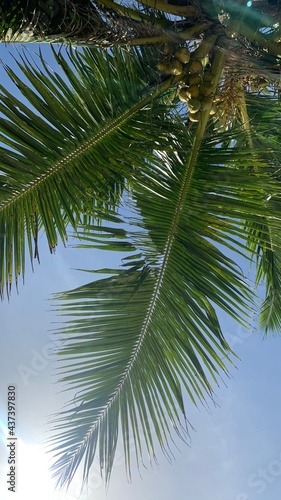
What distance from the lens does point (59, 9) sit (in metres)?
3.96

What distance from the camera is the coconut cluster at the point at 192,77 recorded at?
3.72 m

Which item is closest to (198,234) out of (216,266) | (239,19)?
(216,266)

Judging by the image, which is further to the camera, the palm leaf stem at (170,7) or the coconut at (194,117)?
the coconut at (194,117)

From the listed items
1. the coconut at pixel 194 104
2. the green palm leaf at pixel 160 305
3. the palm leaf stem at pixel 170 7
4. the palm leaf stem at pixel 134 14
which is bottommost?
the green palm leaf at pixel 160 305

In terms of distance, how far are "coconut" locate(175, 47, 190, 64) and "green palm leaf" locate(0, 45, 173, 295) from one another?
26 cm

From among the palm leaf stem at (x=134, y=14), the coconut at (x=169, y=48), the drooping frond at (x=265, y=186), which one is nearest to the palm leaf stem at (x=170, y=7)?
the palm leaf stem at (x=134, y=14)

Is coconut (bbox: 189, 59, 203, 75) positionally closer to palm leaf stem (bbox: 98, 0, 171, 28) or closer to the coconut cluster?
the coconut cluster

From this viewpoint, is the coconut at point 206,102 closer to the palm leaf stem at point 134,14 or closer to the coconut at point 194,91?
the coconut at point 194,91

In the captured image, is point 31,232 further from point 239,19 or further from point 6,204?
point 239,19

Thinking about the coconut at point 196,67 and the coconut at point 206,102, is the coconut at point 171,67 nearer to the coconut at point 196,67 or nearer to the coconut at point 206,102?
the coconut at point 196,67

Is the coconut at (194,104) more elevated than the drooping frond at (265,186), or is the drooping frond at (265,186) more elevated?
the coconut at (194,104)

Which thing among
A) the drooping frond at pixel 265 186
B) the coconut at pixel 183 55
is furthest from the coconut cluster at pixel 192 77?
the drooping frond at pixel 265 186

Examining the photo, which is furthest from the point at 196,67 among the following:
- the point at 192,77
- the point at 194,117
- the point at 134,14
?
the point at 134,14

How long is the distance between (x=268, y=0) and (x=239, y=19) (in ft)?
0.68
